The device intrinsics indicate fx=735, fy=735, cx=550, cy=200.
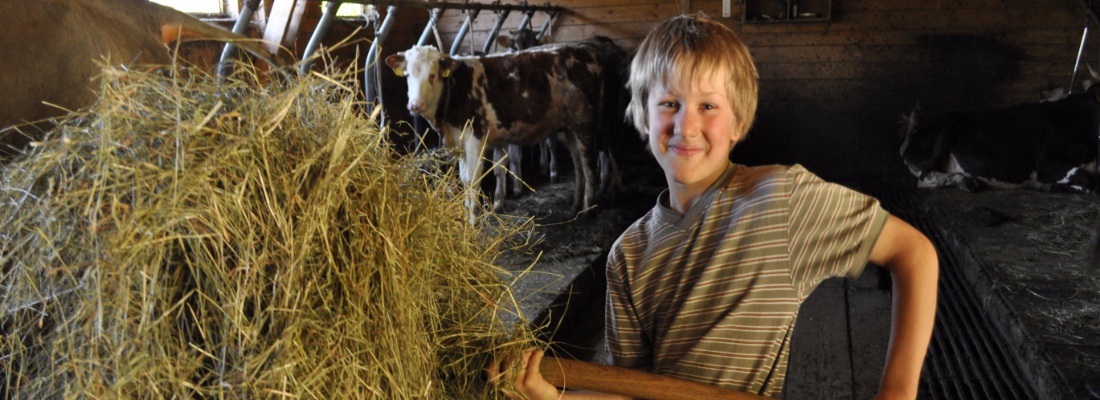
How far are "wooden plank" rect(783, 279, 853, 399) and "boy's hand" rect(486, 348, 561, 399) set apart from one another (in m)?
1.87

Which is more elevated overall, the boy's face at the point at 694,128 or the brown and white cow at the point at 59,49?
the brown and white cow at the point at 59,49

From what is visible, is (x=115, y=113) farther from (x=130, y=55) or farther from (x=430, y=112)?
(x=430, y=112)

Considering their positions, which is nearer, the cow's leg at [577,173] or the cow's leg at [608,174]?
the cow's leg at [577,173]

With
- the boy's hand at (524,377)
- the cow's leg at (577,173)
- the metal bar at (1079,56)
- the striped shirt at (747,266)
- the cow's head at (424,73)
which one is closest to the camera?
the boy's hand at (524,377)

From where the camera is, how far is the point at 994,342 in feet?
10.6

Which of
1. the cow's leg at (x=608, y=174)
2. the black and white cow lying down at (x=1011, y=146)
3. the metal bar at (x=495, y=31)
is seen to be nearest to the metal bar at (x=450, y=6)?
the metal bar at (x=495, y=31)

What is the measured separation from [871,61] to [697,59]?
5.79 meters

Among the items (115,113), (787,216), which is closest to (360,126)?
(115,113)

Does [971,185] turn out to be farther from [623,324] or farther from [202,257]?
[202,257]

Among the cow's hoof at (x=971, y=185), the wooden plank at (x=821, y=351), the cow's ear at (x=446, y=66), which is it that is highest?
the cow's ear at (x=446, y=66)

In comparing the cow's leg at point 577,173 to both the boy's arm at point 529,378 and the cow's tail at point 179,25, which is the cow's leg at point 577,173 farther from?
the boy's arm at point 529,378

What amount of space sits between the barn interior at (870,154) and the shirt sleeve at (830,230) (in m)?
1.63

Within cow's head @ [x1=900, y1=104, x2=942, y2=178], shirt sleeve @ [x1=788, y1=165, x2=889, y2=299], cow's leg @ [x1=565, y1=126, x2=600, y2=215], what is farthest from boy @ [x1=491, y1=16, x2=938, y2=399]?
cow's head @ [x1=900, y1=104, x2=942, y2=178]

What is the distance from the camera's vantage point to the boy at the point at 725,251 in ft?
4.10
